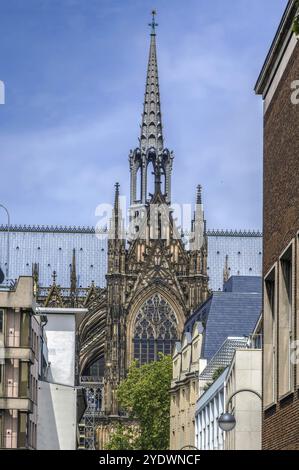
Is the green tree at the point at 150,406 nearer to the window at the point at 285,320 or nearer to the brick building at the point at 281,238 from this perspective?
the brick building at the point at 281,238

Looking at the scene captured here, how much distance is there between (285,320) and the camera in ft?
88.9

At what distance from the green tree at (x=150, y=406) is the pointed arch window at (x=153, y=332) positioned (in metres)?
10.1

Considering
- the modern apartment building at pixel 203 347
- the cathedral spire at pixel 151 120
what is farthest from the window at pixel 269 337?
the cathedral spire at pixel 151 120

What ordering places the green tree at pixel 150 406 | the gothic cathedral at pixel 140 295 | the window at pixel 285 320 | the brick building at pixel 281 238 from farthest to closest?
1. the gothic cathedral at pixel 140 295
2. the green tree at pixel 150 406
3. the window at pixel 285 320
4. the brick building at pixel 281 238

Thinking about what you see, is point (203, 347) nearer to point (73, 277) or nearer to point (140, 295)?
point (140, 295)

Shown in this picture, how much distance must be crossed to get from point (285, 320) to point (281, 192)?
7.79 ft

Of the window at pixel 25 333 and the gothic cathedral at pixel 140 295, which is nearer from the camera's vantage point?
the window at pixel 25 333

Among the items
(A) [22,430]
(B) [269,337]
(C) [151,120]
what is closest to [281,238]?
(B) [269,337]

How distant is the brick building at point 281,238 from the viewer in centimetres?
2561

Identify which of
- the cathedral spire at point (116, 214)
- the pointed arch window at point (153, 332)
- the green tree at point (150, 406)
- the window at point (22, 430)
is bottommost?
the window at point (22, 430)

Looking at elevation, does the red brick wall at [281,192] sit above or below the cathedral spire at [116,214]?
below
